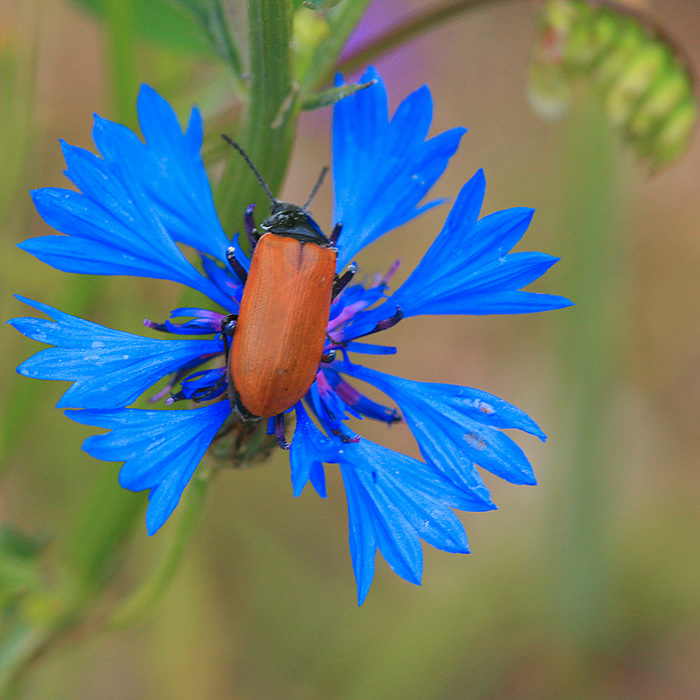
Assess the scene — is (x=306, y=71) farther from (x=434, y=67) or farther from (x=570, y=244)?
(x=434, y=67)

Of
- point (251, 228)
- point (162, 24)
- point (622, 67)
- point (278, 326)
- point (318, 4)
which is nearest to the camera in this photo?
point (318, 4)

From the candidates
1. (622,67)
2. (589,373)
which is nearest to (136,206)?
(622,67)

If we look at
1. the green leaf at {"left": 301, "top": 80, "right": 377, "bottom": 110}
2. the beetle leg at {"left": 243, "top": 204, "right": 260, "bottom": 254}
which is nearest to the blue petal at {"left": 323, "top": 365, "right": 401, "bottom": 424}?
the beetle leg at {"left": 243, "top": 204, "right": 260, "bottom": 254}

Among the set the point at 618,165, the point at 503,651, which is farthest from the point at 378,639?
the point at 618,165

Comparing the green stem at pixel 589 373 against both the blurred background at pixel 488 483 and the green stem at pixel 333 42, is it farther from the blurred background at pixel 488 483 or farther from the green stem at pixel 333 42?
the green stem at pixel 333 42

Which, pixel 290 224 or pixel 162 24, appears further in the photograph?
pixel 162 24

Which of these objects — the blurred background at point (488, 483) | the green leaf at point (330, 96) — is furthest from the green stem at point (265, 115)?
the blurred background at point (488, 483)

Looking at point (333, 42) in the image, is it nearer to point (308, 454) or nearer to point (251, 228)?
point (251, 228)

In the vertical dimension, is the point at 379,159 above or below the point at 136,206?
above
